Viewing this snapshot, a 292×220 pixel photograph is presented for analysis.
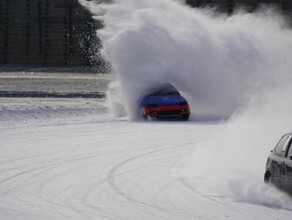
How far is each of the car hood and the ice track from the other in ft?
3.35

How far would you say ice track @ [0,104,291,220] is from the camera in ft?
42.9

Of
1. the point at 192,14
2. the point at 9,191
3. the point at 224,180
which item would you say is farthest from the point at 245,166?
the point at 192,14

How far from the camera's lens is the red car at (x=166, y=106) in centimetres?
3059

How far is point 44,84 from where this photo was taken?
47.1 metres

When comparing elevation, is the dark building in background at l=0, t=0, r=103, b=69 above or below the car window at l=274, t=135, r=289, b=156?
above

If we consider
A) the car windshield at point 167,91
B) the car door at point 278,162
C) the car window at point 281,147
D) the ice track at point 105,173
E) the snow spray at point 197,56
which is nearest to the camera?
the ice track at point 105,173

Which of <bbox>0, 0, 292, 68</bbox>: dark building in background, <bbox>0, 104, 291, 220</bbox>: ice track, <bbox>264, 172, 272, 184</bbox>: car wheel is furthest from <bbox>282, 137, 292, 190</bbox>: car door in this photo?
<bbox>0, 0, 292, 68</bbox>: dark building in background

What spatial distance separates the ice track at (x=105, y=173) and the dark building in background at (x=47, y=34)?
92.6ft

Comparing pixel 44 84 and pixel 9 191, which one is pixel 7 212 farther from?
pixel 44 84

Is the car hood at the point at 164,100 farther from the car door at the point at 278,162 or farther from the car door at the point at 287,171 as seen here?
the car door at the point at 287,171

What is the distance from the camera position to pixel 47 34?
192ft

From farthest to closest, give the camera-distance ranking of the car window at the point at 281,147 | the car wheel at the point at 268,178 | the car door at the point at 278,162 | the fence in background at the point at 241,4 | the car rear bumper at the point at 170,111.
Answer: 1. the fence in background at the point at 241,4
2. the car rear bumper at the point at 170,111
3. the car wheel at the point at 268,178
4. the car window at the point at 281,147
5. the car door at the point at 278,162

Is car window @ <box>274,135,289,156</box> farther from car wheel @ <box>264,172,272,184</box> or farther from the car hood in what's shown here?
the car hood

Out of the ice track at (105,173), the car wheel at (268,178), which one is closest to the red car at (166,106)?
the ice track at (105,173)
